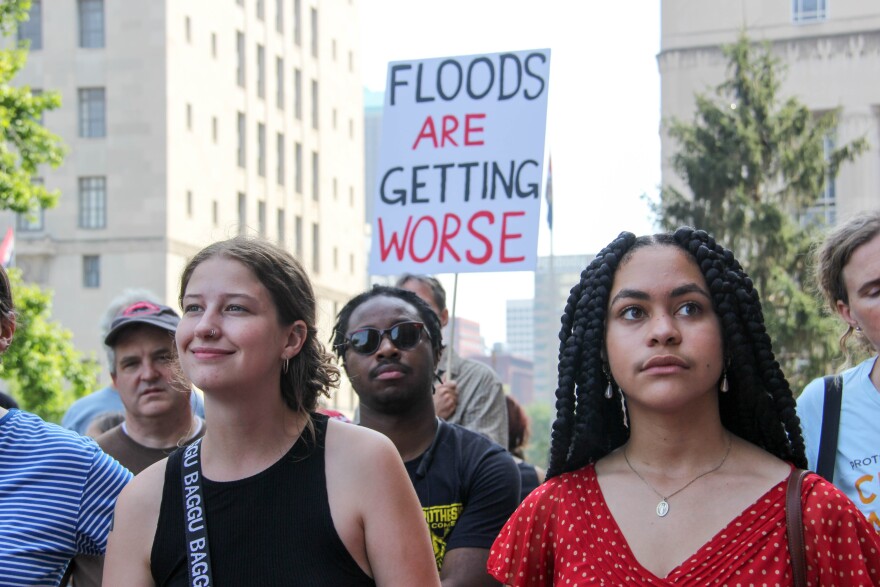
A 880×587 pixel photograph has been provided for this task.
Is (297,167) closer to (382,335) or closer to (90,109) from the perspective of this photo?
(90,109)

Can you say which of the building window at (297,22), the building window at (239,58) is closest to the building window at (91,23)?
the building window at (239,58)

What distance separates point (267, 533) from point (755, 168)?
31.3 m

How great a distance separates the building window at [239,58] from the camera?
61.0 m

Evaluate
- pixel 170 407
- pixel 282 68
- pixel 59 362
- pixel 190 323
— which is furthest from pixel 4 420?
pixel 282 68

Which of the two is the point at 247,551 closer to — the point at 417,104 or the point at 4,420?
the point at 4,420

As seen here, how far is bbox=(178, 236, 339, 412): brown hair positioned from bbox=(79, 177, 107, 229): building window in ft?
172

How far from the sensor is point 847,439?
4254 mm

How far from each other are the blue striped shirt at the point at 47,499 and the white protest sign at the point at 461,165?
4.03 metres

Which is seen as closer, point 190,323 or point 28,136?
point 190,323

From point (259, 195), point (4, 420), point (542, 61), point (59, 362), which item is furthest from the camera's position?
point (259, 195)

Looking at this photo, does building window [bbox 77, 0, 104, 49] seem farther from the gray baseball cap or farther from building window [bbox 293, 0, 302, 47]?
the gray baseball cap

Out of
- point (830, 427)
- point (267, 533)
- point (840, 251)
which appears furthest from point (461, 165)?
point (267, 533)

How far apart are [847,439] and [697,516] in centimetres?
116

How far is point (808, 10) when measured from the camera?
45.0m
